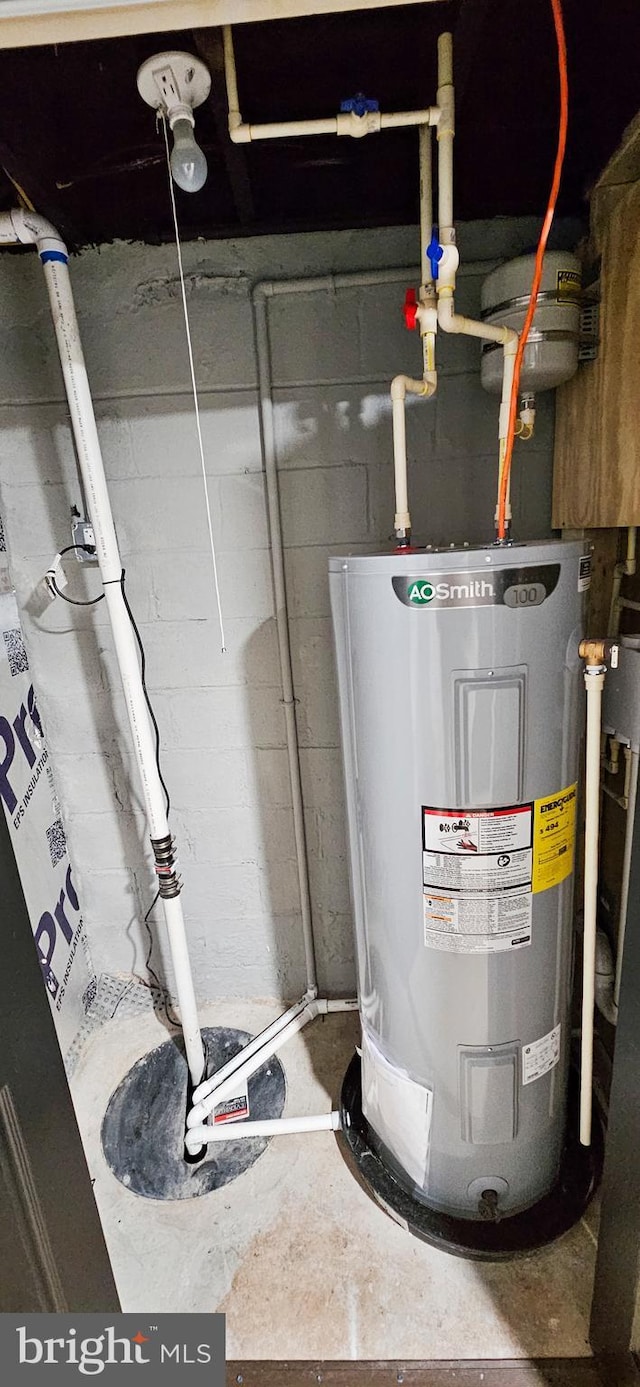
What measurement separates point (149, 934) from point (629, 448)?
1719mm

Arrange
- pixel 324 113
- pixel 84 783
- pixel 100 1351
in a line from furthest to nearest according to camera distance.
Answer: pixel 84 783
pixel 324 113
pixel 100 1351

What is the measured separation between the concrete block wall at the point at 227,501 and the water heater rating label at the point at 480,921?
0.61 meters

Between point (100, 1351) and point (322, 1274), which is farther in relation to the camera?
point (322, 1274)

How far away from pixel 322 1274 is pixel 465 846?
93 centimetres

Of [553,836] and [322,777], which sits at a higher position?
[553,836]

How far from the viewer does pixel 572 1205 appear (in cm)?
124

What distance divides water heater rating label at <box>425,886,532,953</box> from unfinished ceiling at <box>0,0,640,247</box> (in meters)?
1.31

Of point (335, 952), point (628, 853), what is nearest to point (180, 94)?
point (628, 853)

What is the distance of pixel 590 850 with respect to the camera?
1072 mm

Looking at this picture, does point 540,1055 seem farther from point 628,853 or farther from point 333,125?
point 333,125

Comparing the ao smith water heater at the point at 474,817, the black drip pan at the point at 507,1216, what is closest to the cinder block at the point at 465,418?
the ao smith water heater at the point at 474,817

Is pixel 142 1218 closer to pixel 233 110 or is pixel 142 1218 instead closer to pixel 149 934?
pixel 149 934

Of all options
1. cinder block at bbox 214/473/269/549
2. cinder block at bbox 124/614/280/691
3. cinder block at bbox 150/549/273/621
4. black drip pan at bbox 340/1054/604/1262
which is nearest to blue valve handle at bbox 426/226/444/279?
cinder block at bbox 214/473/269/549

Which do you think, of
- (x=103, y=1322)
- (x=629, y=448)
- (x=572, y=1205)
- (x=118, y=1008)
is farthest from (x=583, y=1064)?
(x=118, y=1008)
